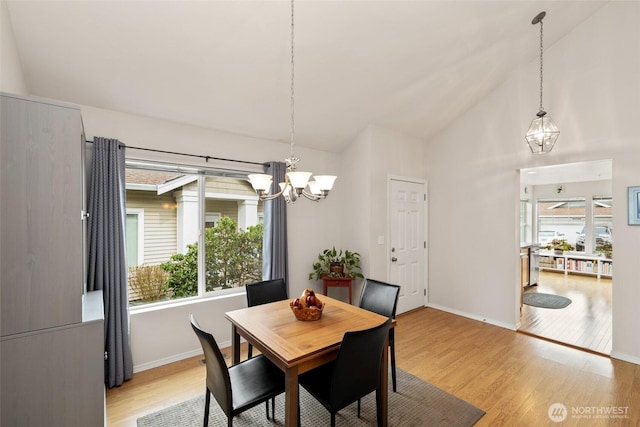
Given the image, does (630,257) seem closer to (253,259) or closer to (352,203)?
(352,203)

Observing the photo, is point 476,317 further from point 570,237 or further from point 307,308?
point 570,237

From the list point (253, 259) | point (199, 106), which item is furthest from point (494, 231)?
point (199, 106)

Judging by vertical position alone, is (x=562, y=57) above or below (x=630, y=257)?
above

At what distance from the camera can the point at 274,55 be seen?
8.69 feet

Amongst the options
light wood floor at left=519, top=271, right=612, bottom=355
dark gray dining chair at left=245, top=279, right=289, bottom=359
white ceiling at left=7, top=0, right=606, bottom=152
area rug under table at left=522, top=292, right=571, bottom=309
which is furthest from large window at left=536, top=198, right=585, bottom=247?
dark gray dining chair at left=245, top=279, right=289, bottom=359

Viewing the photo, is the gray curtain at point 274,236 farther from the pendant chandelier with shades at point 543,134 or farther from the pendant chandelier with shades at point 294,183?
the pendant chandelier with shades at point 543,134

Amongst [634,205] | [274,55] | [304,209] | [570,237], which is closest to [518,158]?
[634,205]

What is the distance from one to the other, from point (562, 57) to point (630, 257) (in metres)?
2.35

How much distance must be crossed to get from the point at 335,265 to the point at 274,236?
3.12ft

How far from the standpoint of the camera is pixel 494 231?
159 inches

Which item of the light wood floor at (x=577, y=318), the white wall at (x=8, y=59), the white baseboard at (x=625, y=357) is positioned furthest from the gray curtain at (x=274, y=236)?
the white baseboard at (x=625, y=357)

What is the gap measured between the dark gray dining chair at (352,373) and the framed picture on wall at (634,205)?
10.0 feet

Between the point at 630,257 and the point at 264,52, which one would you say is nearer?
the point at 264,52

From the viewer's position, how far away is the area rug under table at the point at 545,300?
4.82m
